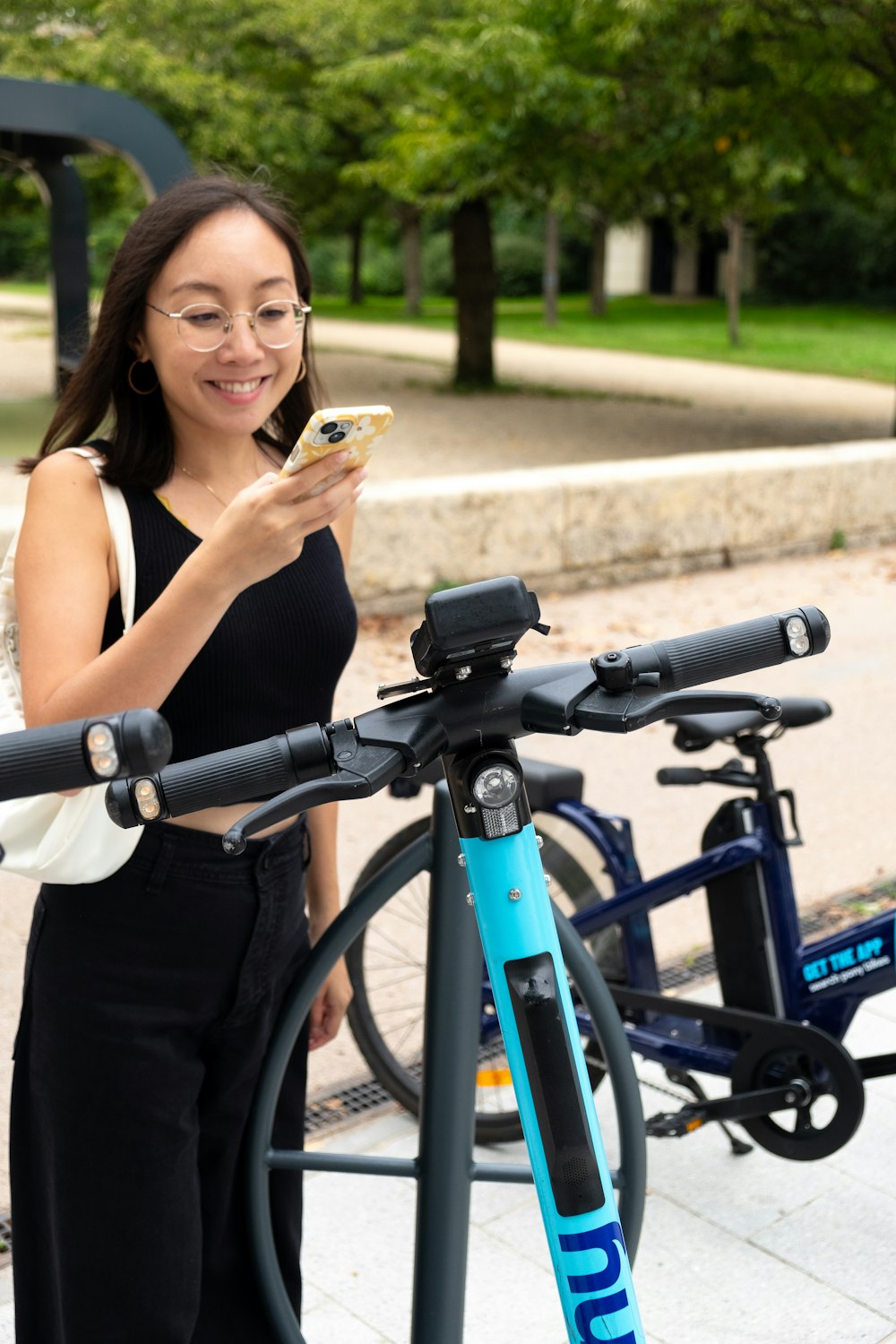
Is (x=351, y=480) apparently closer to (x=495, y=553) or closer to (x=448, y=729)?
(x=448, y=729)

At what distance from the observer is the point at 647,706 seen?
122 centimetres

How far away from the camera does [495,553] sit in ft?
24.3

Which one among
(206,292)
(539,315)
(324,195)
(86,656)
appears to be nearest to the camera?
(86,656)

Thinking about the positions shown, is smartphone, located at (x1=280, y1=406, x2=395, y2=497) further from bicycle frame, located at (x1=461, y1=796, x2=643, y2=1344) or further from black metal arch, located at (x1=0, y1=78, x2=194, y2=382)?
black metal arch, located at (x1=0, y1=78, x2=194, y2=382)

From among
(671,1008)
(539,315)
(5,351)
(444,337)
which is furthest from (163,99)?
(539,315)

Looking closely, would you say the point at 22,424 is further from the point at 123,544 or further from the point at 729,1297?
the point at 123,544

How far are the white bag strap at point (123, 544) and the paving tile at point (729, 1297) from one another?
1710mm

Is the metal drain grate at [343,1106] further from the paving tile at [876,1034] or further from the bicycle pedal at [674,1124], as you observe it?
the paving tile at [876,1034]

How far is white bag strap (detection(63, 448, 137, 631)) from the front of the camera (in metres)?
1.72

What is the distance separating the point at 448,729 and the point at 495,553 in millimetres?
6184

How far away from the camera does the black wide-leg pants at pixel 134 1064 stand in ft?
5.87

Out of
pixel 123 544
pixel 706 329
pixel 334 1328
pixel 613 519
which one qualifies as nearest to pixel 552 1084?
pixel 123 544

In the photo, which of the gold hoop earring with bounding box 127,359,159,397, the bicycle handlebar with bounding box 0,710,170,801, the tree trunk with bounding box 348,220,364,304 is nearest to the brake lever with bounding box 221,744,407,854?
the bicycle handlebar with bounding box 0,710,170,801

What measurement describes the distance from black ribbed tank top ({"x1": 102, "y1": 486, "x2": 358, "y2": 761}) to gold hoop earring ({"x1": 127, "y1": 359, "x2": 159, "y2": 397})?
0.17 m
